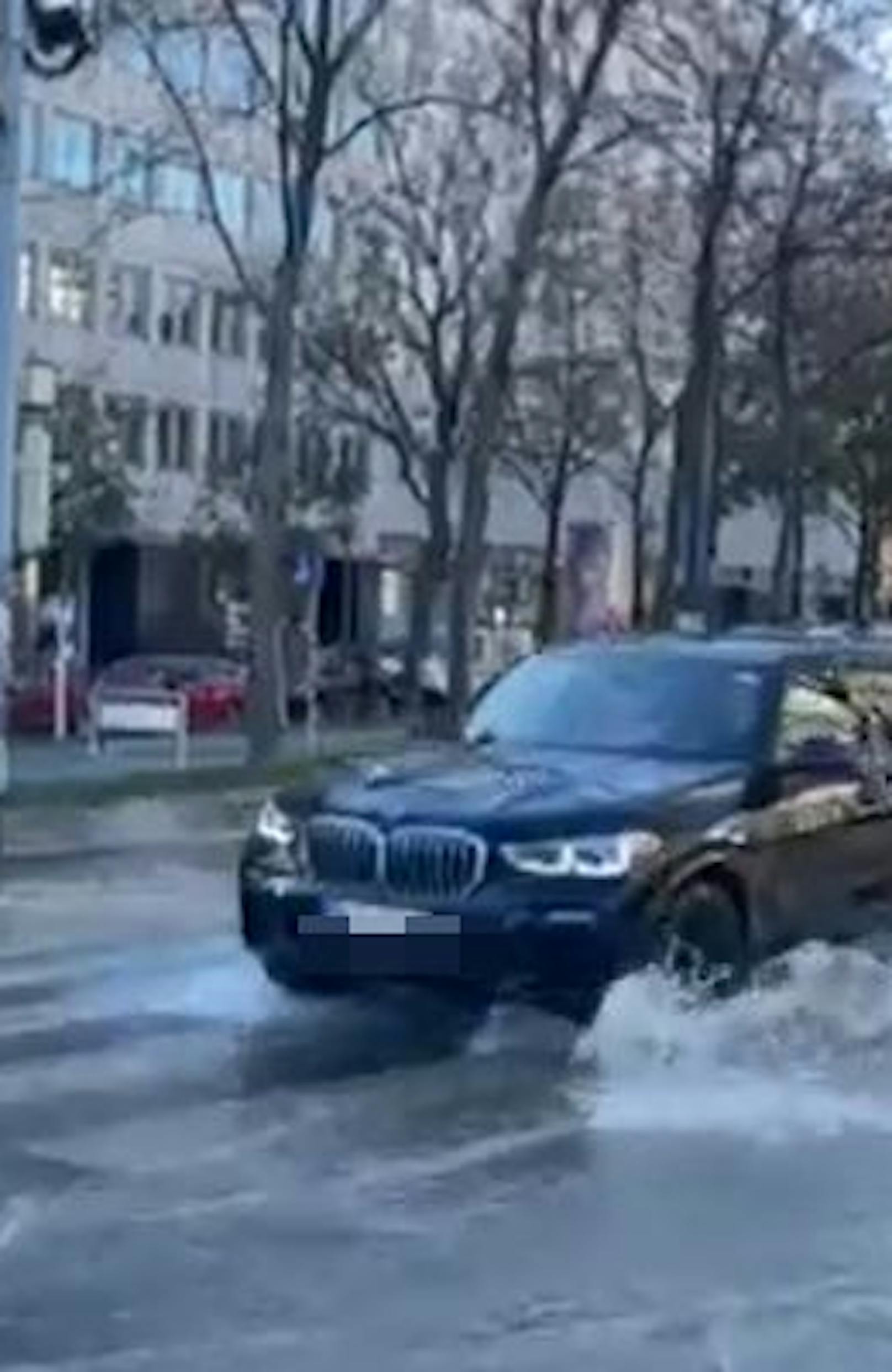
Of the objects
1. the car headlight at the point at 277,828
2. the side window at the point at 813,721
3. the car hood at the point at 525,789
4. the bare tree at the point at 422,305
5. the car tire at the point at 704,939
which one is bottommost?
the car tire at the point at 704,939

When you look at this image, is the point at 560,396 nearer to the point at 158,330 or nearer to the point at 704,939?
the point at 158,330

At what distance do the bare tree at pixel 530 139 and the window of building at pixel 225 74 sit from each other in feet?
42.8

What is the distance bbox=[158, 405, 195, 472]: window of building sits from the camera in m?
76.9

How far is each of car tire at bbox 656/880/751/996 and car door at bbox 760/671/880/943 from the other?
34 centimetres

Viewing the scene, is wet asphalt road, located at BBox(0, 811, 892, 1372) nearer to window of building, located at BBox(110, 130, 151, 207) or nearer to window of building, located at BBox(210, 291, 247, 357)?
window of building, located at BBox(110, 130, 151, 207)

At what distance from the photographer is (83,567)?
7250 cm

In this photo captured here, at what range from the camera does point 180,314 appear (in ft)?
254

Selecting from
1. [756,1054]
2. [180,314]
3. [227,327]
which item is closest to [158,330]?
[180,314]

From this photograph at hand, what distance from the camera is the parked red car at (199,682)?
5481 cm

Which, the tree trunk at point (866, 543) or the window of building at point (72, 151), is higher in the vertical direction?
the window of building at point (72, 151)

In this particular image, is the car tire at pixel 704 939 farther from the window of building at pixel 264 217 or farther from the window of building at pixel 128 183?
the window of building at pixel 264 217

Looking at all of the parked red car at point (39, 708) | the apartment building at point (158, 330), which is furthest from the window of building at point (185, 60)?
the parked red car at point (39, 708)

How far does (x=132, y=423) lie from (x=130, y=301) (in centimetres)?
293

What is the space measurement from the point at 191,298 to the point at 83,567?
8762mm
